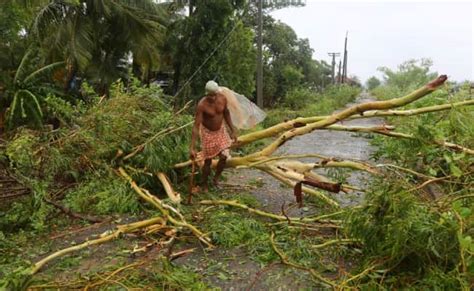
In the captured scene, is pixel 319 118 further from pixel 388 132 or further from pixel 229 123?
pixel 229 123

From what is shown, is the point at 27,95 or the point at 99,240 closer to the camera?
the point at 99,240

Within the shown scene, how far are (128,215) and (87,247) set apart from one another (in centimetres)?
95

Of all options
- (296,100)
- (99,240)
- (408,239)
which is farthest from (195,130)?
(296,100)

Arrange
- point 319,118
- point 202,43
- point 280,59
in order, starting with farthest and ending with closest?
point 280,59, point 202,43, point 319,118

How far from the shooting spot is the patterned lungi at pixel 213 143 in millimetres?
5297

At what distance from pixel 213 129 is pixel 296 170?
112 centimetres

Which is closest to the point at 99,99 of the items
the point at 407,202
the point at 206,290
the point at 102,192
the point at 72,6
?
the point at 102,192

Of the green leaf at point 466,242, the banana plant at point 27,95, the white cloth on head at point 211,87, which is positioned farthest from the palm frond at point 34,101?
the green leaf at point 466,242

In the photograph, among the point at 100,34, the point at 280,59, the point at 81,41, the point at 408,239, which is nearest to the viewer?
the point at 408,239

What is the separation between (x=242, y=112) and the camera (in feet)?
18.4

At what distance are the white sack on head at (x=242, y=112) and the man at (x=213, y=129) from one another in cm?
17

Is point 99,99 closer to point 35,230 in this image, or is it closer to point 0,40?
point 35,230

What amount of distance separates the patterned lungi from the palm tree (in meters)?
9.02

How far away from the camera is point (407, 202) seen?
306 centimetres
